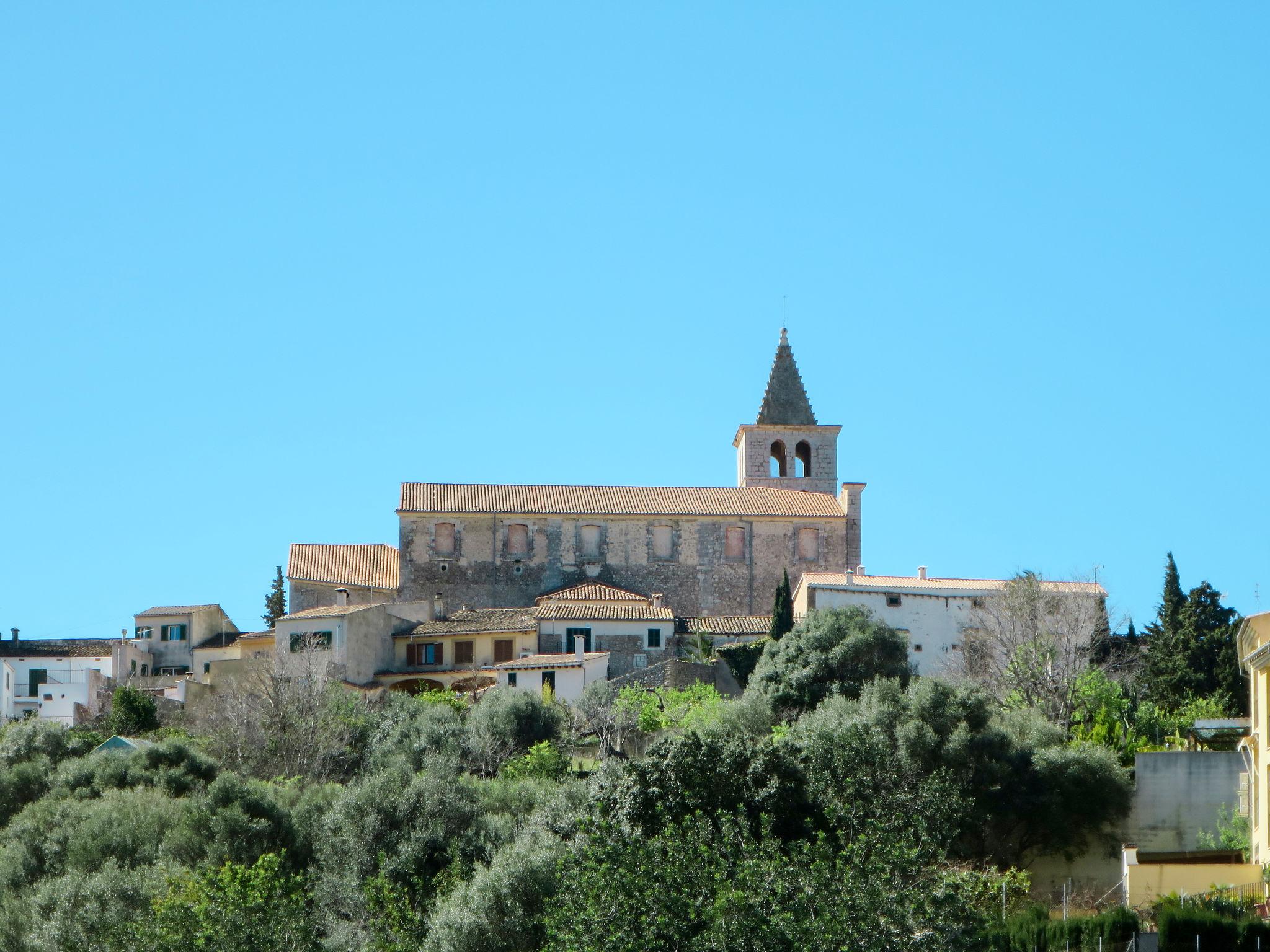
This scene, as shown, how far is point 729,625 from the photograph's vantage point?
2416 inches

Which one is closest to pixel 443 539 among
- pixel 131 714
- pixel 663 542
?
pixel 663 542

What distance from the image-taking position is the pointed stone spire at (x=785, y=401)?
8012 centimetres

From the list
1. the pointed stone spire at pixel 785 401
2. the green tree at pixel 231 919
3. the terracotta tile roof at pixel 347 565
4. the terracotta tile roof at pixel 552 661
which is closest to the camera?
the green tree at pixel 231 919

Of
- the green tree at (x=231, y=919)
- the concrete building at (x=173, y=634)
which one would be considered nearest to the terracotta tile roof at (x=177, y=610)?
the concrete building at (x=173, y=634)

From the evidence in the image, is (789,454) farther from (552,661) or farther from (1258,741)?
(1258,741)

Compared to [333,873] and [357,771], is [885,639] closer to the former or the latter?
[357,771]

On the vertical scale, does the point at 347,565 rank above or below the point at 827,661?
above

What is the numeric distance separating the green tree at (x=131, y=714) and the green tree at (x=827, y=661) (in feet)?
54.7

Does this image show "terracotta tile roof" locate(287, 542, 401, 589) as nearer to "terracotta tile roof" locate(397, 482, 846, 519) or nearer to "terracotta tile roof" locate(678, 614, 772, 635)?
"terracotta tile roof" locate(397, 482, 846, 519)

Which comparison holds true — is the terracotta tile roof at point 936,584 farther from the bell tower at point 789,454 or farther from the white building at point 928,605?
the bell tower at point 789,454

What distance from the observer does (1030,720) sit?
141 ft

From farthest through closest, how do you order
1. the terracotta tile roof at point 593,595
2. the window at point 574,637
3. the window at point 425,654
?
the terracotta tile roof at point 593,595 → the window at point 425,654 → the window at point 574,637

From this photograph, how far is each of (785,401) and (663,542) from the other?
579 inches

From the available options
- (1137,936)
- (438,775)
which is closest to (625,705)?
(438,775)
